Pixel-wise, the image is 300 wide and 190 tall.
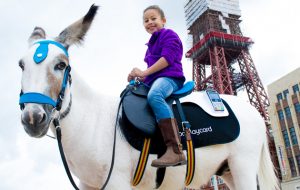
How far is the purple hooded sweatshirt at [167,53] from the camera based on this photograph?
355 cm

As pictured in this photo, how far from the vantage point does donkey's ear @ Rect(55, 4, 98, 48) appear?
3.00 m

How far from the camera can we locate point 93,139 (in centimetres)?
310

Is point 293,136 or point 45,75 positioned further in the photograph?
point 293,136

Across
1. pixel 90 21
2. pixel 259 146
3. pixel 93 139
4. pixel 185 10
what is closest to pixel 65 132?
pixel 93 139

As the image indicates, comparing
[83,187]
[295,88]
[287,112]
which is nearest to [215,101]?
[83,187]

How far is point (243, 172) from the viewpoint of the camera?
374cm

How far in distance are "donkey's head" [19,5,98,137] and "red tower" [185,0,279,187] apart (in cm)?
4938

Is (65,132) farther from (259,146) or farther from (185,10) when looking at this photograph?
(185,10)

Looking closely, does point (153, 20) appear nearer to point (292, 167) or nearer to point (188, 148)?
point (188, 148)

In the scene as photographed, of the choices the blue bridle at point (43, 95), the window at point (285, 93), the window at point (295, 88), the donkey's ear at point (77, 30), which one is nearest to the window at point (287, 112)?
the window at point (285, 93)

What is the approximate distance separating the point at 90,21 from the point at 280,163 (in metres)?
45.0

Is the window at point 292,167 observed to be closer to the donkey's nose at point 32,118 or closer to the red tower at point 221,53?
the red tower at point 221,53

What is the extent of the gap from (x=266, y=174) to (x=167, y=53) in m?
1.87

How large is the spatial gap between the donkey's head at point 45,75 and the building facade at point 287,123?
1628 inches
